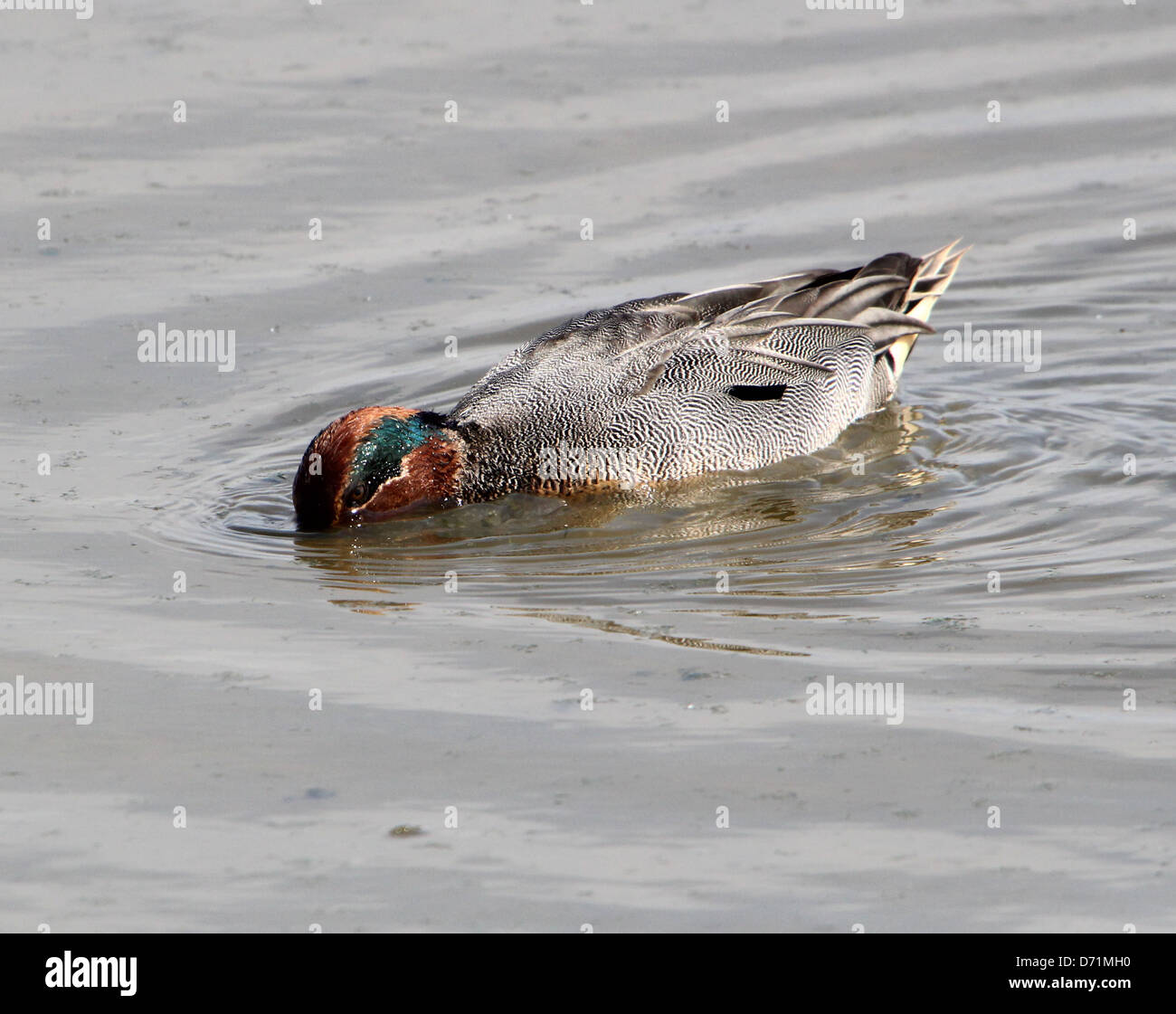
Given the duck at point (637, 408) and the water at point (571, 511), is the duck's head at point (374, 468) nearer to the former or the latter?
the duck at point (637, 408)

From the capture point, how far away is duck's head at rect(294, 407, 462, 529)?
8.71 m

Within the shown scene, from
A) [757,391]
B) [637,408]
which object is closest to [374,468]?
[637,408]

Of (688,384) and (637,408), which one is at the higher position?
(688,384)

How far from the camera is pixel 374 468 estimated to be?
881 centimetres

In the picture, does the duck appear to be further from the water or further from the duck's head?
the water

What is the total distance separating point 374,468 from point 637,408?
1.44 metres

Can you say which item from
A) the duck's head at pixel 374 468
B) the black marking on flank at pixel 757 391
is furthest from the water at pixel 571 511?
the black marking on flank at pixel 757 391

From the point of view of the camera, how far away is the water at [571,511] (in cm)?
552

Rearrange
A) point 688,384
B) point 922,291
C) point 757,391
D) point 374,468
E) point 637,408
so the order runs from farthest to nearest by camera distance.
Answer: point 922,291 → point 757,391 → point 688,384 → point 637,408 → point 374,468

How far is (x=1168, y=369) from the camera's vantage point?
10.6 meters

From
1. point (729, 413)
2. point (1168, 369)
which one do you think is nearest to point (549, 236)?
point (729, 413)

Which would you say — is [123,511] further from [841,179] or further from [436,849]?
[841,179]

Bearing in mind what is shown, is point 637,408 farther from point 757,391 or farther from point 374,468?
point 374,468

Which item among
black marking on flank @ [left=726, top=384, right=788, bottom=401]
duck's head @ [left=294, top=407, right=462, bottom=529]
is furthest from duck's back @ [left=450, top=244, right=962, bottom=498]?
duck's head @ [left=294, top=407, right=462, bottom=529]
